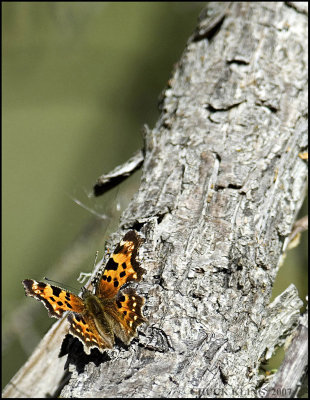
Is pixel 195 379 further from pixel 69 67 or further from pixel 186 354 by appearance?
pixel 69 67

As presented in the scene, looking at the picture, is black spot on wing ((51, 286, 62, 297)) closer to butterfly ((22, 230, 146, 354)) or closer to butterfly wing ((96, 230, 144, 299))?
butterfly ((22, 230, 146, 354))

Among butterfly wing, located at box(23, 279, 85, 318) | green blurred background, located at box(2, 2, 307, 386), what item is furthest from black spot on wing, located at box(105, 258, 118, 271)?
green blurred background, located at box(2, 2, 307, 386)

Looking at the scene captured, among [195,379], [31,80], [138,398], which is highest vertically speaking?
[31,80]

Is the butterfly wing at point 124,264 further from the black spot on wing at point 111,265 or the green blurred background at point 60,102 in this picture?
the green blurred background at point 60,102

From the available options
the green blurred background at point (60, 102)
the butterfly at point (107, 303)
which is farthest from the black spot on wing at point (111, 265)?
the green blurred background at point (60, 102)

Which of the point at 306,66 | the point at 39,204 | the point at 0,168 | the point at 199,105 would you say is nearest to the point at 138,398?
the point at 199,105

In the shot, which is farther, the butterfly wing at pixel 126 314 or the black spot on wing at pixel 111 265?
the black spot on wing at pixel 111 265

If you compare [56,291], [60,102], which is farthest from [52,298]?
[60,102]
